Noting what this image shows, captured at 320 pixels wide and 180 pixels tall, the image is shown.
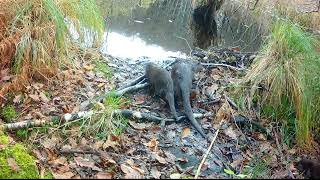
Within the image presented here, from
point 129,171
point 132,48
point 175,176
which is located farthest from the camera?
point 132,48

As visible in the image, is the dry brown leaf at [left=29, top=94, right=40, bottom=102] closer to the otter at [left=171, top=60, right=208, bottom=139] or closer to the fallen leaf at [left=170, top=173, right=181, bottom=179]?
the otter at [left=171, top=60, right=208, bottom=139]

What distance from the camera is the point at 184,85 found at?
5367 millimetres

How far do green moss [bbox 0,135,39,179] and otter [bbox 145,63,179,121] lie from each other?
1.95 m

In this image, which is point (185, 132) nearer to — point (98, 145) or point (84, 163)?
point (98, 145)

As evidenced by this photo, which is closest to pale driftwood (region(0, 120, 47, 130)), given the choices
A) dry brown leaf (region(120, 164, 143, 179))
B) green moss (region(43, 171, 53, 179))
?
green moss (region(43, 171, 53, 179))

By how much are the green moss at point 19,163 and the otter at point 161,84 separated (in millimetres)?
1951

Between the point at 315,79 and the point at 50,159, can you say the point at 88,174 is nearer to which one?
the point at 50,159

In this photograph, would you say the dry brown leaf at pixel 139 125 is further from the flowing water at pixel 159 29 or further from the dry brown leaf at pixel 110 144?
the flowing water at pixel 159 29

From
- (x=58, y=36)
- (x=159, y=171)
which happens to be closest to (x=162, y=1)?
(x=58, y=36)

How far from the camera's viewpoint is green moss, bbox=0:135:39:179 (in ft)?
10.6

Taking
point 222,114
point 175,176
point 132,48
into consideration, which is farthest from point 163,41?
point 175,176

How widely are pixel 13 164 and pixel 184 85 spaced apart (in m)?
2.59

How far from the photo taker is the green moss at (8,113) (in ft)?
14.8

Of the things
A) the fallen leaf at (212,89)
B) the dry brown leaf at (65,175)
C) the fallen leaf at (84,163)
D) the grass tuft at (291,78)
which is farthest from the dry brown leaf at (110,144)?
the grass tuft at (291,78)
